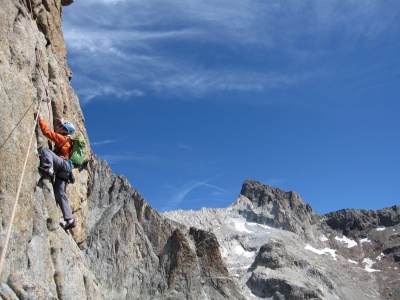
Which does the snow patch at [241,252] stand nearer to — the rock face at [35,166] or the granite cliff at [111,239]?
the granite cliff at [111,239]

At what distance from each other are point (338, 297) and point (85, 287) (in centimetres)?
13477

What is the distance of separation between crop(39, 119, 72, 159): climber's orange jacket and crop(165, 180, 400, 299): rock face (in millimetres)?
110477

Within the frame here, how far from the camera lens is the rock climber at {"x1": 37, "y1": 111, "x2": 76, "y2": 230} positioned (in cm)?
1322

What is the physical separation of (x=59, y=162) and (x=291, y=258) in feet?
460

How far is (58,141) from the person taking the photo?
1399 centimetres

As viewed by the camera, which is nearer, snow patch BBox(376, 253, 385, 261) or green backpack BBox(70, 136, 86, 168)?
green backpack BBox(70, 136, 86, 168)

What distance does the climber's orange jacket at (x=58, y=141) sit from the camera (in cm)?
1372

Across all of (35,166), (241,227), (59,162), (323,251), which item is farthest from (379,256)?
(35,166)

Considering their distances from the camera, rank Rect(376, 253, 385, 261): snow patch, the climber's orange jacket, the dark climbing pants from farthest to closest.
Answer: Rect(376, 253, 385, 261): snow patch → the climber's orange jacket → the dark climbing pants

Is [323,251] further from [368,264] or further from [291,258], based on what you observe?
[291,258]

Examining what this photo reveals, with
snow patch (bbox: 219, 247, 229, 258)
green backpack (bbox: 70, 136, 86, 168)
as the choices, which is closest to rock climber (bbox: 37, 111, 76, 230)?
green backpack (bbox: 70, 136, 86, 168)

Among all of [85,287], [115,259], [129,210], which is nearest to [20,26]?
[85,287]

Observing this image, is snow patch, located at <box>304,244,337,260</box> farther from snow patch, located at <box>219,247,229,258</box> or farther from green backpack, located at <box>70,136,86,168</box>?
green backpack, located at <box>70,136,86,168</box>

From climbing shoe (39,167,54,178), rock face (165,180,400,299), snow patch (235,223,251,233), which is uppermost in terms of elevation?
snow patch (235,223,251,233)
